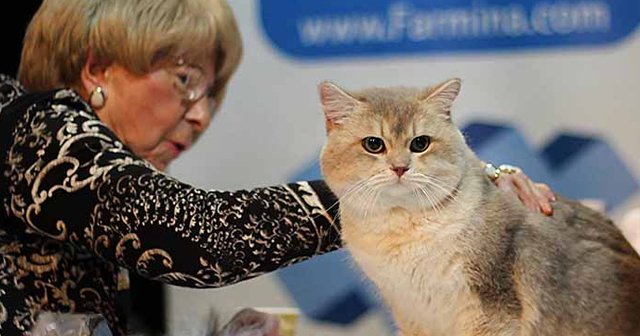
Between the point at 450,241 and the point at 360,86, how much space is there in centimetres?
77

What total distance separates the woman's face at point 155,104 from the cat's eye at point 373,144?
0.46m

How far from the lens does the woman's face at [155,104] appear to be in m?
1.39

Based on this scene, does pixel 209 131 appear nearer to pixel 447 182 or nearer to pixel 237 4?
pixel 237 4

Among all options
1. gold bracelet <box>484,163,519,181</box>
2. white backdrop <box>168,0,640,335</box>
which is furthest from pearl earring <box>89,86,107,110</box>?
gold bracelet <box>484,163,519,181</box>

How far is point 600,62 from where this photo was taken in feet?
5.44

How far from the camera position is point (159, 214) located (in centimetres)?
112

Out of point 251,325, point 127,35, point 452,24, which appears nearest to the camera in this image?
point 251,325

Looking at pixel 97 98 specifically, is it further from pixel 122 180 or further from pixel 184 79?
pixel 122 180

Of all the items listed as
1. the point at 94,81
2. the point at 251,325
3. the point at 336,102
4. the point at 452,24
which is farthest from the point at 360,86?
the point at 336,102

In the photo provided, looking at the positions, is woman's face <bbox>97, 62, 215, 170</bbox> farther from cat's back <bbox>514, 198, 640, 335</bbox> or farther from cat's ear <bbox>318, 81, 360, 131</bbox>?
cat's back <bbox>514, 198, 640, 335</bbox>

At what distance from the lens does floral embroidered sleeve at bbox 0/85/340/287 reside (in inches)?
44.0

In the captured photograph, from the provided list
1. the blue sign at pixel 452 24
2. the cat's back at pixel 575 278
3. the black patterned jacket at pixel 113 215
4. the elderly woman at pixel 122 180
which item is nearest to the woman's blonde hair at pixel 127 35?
the elderly woman at pixel 122 180

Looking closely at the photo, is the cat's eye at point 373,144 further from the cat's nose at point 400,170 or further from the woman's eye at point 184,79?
the woman's eye at point 184,79

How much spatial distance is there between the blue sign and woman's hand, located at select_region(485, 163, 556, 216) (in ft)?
1.97
